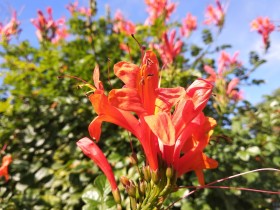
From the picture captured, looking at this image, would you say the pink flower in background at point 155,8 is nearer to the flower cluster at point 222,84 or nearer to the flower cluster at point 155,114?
the flower cluster at point 222,84

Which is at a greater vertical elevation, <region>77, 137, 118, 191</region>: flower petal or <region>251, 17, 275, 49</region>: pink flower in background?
<region>251, 17, 275, 49</region>: pink flower in background

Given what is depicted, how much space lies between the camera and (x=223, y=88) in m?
3.33

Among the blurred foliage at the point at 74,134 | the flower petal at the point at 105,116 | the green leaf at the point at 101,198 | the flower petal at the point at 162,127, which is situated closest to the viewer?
the flower petal at the point at 162,127

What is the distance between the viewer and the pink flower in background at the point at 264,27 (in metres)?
4.91

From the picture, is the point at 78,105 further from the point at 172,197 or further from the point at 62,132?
the point at 172,197

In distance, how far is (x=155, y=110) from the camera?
48.6 inches

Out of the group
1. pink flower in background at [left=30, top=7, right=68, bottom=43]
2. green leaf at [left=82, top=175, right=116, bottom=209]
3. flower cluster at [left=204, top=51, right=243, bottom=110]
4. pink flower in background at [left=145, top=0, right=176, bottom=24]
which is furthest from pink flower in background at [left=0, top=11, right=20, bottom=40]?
green leaf at [left=82, top=175, right=116, bottom=209]

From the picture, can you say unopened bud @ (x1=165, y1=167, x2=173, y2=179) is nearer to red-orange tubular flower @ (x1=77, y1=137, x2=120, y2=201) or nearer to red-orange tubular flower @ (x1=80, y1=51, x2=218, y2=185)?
red-orange tubular flower @ (x1=80, y1=51, x2=218, y2=185)

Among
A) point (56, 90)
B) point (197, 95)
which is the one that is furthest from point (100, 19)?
point (197, 95)

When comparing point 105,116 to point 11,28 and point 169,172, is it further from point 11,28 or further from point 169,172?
point 11,28

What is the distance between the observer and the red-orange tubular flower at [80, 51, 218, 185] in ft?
3.75

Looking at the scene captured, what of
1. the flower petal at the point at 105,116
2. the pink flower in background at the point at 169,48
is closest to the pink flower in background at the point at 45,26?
the pink flower in background at the point at 169,48

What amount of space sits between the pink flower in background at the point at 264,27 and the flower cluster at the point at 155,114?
396cm

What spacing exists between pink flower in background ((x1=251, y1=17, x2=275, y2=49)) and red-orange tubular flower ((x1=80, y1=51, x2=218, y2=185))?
396 centimetres
